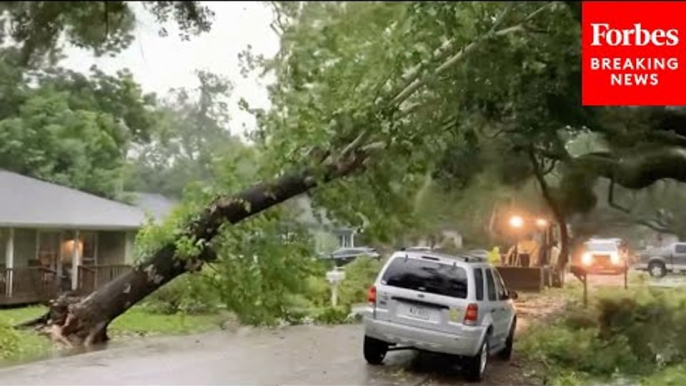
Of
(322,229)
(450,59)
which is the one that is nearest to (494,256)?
(322,229)

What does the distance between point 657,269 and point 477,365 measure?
8.48ft

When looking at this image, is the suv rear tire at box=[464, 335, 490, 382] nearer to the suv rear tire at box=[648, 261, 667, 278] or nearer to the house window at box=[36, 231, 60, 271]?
the suv rear tire at box=[648, 261, 667, 278]

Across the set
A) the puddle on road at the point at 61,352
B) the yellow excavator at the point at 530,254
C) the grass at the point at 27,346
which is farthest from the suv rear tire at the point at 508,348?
the grass at the point at 27,346

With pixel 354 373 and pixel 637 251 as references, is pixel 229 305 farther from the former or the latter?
pixel 637 251

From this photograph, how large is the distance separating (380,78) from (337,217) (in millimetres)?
1645

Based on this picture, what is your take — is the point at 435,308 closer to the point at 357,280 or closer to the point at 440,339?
the point at 440,339

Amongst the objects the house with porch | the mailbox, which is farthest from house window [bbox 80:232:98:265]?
the mailbox

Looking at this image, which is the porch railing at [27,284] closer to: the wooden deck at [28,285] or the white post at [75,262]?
the wooden deck at [28,285]

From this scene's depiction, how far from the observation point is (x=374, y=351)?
8.88 m

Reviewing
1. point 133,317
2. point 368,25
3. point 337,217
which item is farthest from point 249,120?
point 133,317

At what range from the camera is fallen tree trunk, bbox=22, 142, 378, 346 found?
23.8 feet

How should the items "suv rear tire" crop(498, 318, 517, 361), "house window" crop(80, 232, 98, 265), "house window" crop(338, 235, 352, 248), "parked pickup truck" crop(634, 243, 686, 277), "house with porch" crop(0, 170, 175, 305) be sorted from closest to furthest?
"house window" crop(338, 235, 352, 248) < "parked pickup truck" crop(634, 243, 686, 277) < "suv rear tire" crop(498, 318, 517, 361) < "house with porch" crop(0, 170, 175, 305) < "house window" crop(80, 232, 98, 265)

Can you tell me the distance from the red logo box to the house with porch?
8596 mm

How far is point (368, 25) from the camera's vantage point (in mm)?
4543
